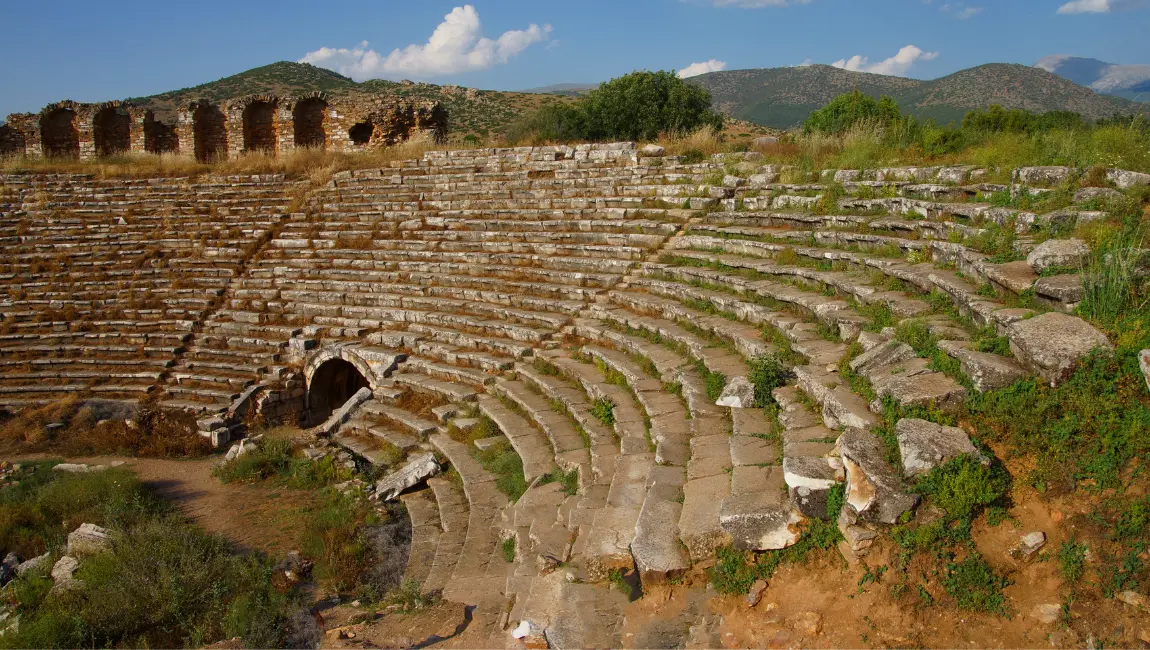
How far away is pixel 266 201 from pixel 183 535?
10.8 meters

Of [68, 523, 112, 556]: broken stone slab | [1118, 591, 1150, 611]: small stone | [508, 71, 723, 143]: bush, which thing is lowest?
[68, 523, 112, 556]: broken stone slab

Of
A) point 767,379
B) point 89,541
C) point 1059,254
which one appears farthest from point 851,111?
point 89,541

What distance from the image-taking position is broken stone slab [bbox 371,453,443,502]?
792 cm

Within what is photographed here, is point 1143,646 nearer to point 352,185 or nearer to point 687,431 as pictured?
point 687,431

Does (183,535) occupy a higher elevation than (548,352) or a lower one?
lower

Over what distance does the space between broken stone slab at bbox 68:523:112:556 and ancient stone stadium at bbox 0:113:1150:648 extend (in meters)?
2.70

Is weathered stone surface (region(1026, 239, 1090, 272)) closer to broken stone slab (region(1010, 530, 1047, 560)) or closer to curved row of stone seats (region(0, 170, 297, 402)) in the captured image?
broken stone slab (region(1010, 530, 1047, 560))

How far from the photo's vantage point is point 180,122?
20000 mm

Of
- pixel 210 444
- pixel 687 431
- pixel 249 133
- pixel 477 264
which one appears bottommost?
pixel 210 444

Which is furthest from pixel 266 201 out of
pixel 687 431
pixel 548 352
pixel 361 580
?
pixel 687 431

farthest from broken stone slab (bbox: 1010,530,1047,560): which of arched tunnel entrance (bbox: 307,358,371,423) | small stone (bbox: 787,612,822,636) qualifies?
arched tunnel entrance (bbox: 307,358,371,423)

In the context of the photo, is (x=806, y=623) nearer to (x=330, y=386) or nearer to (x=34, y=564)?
(x=34, y=564)

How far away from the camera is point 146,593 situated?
18.7 feet

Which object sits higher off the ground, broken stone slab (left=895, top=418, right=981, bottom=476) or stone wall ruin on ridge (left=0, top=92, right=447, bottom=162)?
stone wall ruin on ridge (left=0, top=92, right=447, bottom=162)
